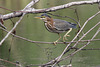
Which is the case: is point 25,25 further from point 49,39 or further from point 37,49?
point 37,49

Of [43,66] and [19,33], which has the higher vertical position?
[19,33]

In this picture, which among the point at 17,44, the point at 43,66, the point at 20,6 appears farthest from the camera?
the point at 20,6

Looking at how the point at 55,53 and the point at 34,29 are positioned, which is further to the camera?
the point at 34,29

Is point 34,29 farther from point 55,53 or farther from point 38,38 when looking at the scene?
point 55,53

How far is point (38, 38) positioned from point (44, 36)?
24 cm

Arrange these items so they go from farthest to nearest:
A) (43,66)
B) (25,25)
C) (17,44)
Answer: (25,25), (17,44), (43,66)

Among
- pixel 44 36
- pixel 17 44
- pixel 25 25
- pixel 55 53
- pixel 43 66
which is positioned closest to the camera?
pixel 43 66

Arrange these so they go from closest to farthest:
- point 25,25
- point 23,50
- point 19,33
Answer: point 23,50
point 19,33
point 25,25

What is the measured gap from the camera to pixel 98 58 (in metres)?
5.97

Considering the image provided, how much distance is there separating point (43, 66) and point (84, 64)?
2.59 m

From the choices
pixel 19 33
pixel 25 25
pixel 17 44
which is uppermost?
pixel 25 25

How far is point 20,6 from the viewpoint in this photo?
558 inches

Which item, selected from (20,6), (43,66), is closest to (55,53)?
(43,66)

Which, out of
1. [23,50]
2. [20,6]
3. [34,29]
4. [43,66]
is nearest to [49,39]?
[23,50]
